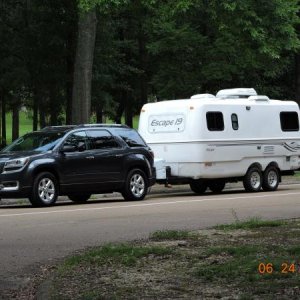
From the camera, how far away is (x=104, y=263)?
8375 millimetres

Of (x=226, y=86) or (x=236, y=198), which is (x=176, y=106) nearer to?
(x=236, y=198)

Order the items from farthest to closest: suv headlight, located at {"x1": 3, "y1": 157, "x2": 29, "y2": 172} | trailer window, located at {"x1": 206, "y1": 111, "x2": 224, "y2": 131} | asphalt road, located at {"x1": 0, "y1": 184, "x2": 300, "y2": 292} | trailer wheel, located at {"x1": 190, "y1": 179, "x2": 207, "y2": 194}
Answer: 1. trailer wheel, located at {"x1": 190, "y1": 179, "x2": 207, "y2": 194}
2. trailer window, located at {"x1": 206, "y1": 111, "x2": 224, "y2": 131}
3. suv headlight, located at {"x1": 3, "y1": 157, "x2": 29, "y2": 172}
4. asphalt road, located at {"x1": 0, "y1": 184, "x2": 300, "y2": 292}

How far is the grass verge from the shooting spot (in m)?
6.56

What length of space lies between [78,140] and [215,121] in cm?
517

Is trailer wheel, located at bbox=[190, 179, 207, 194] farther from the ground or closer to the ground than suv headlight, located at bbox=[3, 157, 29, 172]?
closer to the ground

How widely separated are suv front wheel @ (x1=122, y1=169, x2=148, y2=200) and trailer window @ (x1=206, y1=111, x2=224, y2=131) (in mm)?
3076

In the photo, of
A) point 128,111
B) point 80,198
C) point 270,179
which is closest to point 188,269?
point 80,198

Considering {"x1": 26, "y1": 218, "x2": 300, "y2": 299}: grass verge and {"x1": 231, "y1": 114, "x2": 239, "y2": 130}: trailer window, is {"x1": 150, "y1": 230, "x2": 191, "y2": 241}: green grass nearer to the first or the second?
{"x1": 26, "y1": 218, "x2": 300, "y2": 299}: grass verge

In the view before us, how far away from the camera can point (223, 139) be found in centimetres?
2131

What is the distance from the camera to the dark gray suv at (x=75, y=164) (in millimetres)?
16484

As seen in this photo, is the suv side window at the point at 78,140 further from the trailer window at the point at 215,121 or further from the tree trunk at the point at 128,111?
the tree trunk at the point at 128,111

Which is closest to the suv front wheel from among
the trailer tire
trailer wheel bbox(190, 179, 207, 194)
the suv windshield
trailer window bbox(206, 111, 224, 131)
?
the suv windshield

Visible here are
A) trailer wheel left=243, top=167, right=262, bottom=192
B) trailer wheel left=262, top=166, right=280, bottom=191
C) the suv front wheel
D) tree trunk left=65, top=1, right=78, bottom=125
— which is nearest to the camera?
the suv front wheel

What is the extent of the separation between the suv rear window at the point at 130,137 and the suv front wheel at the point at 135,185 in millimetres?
733
